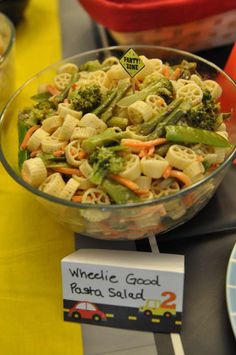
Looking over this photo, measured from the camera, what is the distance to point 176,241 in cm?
94

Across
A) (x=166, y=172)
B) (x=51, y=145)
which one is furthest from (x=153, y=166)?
(x=51, y=145)

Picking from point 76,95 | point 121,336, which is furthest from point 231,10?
point 121,336

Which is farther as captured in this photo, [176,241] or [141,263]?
[176,241]

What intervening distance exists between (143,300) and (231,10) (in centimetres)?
84

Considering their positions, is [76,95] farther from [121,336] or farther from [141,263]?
[121,336]

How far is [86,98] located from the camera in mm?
956

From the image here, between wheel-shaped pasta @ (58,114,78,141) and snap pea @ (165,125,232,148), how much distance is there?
20cm

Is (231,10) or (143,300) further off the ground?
(231,10)

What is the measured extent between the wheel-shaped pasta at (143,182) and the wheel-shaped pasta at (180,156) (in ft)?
0.18

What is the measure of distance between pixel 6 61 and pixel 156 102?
0.49 m

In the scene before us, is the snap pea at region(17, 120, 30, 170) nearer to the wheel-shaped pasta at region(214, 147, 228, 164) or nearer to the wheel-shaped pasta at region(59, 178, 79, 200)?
the wheel-shaped pasta at region(59, 178, 79, 200)

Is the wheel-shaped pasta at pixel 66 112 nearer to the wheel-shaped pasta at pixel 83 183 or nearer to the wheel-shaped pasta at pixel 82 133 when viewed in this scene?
the wheel-shaped pasta at pixel 82 133

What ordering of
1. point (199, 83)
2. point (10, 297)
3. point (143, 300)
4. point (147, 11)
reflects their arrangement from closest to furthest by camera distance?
1. point (143, 300)
2. point (10, 297)
3. point (199, 83)
4. point (147, 11)

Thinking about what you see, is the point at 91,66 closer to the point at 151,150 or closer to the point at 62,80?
the point at 62,80
